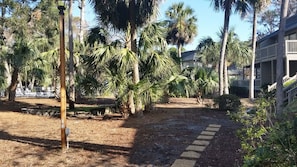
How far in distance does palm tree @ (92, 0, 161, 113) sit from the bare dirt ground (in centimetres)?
189

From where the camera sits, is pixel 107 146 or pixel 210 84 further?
pixel 210 84

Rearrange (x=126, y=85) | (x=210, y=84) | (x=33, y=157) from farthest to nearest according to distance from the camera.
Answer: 1. (x=210, y=84)
2. (x=126, y=85)
3. (x=33, y=157)

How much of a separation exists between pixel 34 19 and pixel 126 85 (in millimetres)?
9100

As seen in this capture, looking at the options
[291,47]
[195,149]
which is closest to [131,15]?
[195,149]

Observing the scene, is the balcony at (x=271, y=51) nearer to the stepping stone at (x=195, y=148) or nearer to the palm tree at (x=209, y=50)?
the palm tree at (x=209, y=50)

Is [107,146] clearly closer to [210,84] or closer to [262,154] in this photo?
[262,154]

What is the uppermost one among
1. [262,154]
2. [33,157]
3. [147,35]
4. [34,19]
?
[34,19]

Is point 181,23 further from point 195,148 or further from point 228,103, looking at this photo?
point 195,148

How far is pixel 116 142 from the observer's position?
755cm

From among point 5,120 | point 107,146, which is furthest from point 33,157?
point 5,120

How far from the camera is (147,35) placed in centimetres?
1199

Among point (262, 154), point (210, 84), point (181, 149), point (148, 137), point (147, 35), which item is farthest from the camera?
point (210, 84)

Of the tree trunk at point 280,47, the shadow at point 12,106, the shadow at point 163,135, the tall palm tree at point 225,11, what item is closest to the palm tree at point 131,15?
the shadow at point 163,135

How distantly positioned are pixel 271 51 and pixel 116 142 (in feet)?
61.7
